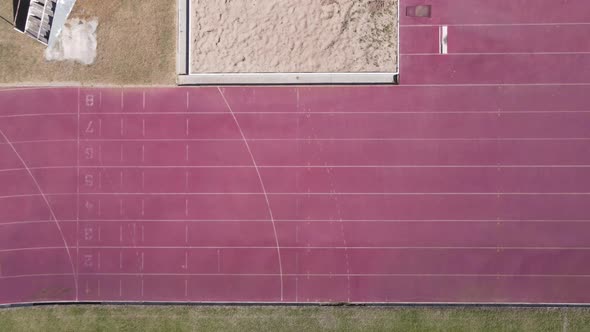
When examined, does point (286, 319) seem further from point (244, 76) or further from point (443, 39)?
point (443, 39)

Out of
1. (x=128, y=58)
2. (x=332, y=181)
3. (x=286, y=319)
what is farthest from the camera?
(x=128, y=58)

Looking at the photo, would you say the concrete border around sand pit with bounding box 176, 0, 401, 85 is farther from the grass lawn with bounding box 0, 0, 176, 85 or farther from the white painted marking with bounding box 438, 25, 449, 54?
the white painted marking with bounding box 438, 25, 449, 54

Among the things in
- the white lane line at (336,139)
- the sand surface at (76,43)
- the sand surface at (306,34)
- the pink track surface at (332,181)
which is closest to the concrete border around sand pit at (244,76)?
the sand surface at (306,34)

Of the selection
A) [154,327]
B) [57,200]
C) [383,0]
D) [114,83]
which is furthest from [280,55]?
[154,327]

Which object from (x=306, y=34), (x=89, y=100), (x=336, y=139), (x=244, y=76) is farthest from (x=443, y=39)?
Answer: (x=89, y=100)

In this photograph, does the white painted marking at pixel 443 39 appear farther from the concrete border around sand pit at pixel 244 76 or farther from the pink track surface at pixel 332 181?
the concrete border around sand pit at pixel 244 76

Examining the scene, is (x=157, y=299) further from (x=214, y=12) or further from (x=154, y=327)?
(x=214, y=12)
